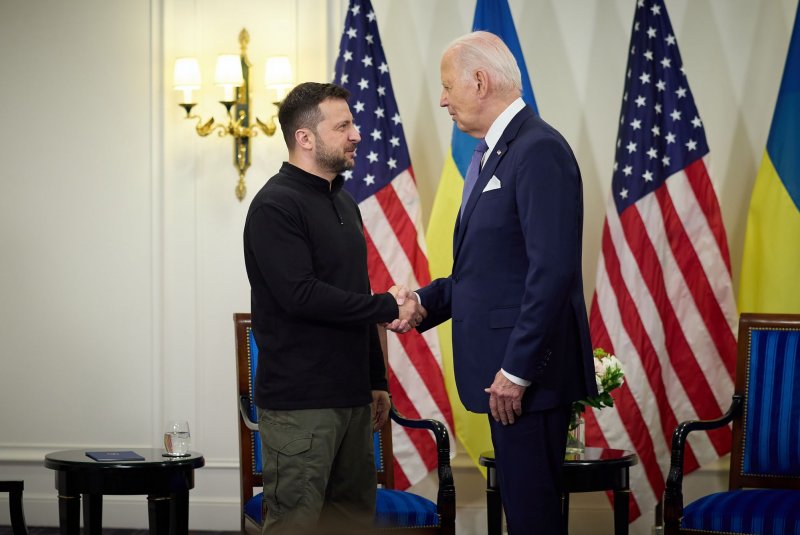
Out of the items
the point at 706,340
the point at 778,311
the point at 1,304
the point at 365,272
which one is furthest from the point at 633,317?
the point at 1,304

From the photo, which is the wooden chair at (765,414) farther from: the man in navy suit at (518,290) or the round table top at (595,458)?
the man in navy suit at (518,290)

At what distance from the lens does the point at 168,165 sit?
17.4ft

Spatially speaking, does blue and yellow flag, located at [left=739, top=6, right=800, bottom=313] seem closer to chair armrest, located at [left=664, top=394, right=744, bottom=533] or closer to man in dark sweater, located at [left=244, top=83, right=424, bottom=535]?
chair armrest, located at [left=664, top=394, right=744, bottom=533]

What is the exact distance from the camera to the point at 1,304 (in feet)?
17.8

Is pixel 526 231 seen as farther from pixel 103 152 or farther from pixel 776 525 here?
pixel 103 152

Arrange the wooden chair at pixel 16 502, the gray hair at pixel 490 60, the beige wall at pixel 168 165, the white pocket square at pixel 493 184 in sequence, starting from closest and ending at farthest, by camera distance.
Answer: the white pocket square at pixel 493 184, the gray hair at pixel 490 60, the wooden chair at pixel 16 502, the beige wall at pixel 168 165

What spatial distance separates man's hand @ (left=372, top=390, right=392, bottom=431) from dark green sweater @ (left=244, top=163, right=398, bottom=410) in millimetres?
271

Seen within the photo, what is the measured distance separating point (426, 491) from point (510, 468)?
9.11 feet

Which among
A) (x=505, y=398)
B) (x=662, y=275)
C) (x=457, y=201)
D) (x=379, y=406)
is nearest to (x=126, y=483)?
(x=379, y=406)

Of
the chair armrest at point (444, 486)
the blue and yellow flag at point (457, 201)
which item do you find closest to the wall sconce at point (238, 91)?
the blue and yellow flag at point (457, 201)

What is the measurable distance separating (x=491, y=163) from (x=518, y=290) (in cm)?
37

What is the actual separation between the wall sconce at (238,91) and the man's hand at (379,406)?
85.7 inches

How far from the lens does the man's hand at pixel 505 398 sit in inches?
97.4

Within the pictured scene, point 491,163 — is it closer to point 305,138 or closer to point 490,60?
point 490,60
